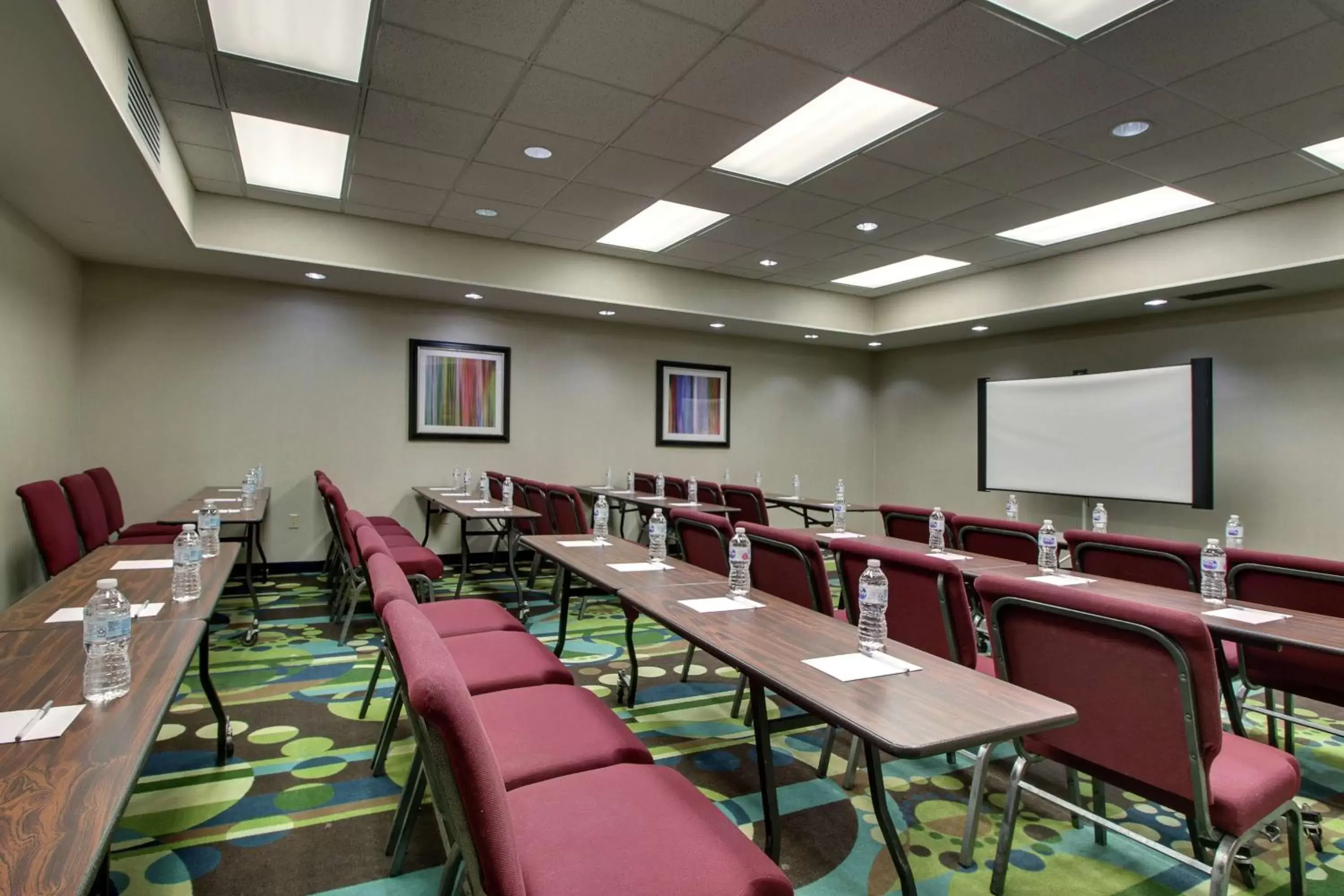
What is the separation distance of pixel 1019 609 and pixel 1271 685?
4.94 feet

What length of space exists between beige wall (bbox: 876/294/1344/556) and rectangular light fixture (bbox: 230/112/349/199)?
22.4 feet

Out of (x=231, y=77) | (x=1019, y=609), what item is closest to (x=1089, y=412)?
(x=1019, y=609)

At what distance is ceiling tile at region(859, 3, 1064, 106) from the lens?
9.58 ft

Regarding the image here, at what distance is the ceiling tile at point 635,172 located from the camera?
14.2ft

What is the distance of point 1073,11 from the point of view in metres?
2.86

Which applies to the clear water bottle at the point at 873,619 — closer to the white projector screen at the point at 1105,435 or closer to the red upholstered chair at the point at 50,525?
the red upholstered chair at the point at 50,525

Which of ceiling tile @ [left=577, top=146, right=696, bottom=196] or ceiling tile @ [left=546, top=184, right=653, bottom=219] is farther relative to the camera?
ceiling tile @ [left=546, top=184, right=653, bottom=219]

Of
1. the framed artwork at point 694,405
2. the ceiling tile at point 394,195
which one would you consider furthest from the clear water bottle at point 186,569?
the framed artwork at point 694,405

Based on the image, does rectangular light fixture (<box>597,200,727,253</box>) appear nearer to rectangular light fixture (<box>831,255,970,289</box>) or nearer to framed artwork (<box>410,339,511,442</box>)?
framed artwork (<box>410,339,511,442</box>)

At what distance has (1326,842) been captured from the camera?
7.28 feet

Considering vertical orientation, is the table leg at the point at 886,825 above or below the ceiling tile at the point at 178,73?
below

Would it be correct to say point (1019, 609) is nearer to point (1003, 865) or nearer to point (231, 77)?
point (1003, 865)

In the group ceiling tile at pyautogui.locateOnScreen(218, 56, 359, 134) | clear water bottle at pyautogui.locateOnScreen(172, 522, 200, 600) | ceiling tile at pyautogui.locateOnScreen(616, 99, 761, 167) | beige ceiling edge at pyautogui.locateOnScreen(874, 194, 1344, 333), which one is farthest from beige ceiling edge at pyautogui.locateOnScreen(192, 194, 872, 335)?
clear water bottle at pyautogui.locateOnScreen(172, 522, 200, 600)

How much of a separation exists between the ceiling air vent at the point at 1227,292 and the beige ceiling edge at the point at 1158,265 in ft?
0.80
